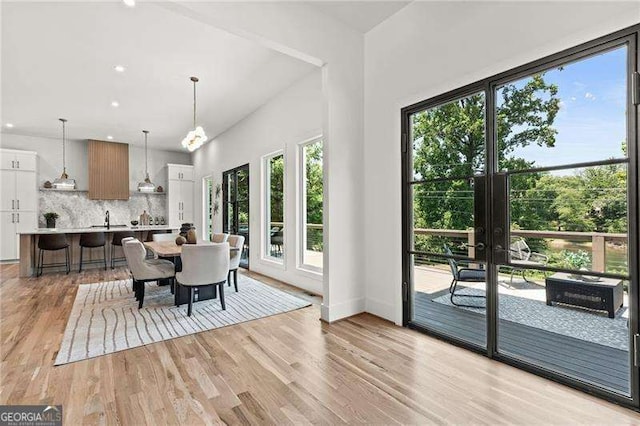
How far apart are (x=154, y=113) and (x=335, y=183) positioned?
4949 mm

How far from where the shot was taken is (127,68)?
4309mm

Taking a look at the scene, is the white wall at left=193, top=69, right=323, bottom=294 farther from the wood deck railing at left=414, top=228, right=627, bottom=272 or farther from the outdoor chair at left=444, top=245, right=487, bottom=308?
the wood deck railing at left=414, top=228, right=627, bottom=272

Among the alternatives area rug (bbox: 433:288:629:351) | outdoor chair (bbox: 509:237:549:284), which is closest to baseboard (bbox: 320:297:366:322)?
area rug (bbox: 433:288:629:351)

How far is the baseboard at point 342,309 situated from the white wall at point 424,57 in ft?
0.36

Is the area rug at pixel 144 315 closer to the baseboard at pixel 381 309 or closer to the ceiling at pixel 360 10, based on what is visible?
the baseboard at pixel 381 309

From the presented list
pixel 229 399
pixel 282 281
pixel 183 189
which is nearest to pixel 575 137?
pixel 229 399

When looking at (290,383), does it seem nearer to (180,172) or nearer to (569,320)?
(569,320)

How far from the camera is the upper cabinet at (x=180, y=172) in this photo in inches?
360

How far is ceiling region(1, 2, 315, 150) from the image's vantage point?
129 inches

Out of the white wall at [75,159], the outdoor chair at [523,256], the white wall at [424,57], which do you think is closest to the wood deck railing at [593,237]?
the outdoor chair at [523,256]

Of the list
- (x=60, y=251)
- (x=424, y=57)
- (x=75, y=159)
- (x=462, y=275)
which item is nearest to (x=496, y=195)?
(x=462, y=275)

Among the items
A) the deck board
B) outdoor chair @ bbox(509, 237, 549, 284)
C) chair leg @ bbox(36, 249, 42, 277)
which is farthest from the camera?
chair leg @ bbox(36, 249, 42, 277)

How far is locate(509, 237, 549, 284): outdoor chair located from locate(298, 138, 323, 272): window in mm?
2874
